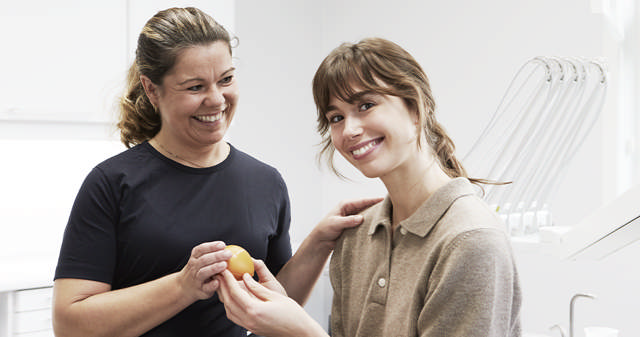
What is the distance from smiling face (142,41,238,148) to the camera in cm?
128

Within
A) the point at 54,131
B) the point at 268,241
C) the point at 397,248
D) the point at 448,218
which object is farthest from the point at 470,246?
the point at 54,131

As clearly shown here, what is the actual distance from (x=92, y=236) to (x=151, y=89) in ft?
1.10

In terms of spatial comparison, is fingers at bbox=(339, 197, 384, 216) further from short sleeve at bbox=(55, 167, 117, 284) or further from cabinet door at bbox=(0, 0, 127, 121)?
cabinet door at bbox=(0, 0, 127, 121)

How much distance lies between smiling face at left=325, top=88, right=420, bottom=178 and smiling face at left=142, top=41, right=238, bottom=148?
28 centimetres

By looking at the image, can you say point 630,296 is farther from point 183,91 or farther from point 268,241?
point 183,91

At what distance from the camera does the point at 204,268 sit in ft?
3.76

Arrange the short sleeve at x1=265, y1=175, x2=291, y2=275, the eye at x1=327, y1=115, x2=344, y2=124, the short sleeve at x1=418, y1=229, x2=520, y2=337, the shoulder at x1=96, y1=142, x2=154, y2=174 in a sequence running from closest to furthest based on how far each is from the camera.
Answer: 1. the short sleeve at x1=418, y1=229, x2=520, y2=337
2. the eye at x1=327, y1=115, x2=344, y2=124
3. the shoulder at x1=96, y1=142, x2=154, y2=174
4. the short sleeve at x1=265, y1=175, x2=291, y2=275

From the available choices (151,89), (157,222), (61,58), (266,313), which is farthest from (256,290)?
(61,58)

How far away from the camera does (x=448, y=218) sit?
1075 mm

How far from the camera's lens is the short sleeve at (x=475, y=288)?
98cm

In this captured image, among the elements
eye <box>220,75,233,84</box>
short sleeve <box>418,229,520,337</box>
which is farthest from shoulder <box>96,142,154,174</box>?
short sleeve <box>418,229,520,337</box>

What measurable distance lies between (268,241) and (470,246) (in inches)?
24.6

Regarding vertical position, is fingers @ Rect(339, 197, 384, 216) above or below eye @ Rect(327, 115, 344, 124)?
below

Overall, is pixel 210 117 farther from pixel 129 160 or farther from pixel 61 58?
pixel 61 58
